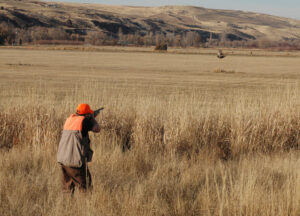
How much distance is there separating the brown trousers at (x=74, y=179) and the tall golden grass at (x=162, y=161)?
18 cm

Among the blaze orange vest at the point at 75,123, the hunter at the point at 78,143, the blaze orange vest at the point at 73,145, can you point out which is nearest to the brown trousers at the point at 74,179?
the hunter at the point at 78,143

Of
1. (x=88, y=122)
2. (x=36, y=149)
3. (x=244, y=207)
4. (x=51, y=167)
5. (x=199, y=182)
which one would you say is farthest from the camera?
(x=36, y=149)

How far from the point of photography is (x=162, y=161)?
921 cm

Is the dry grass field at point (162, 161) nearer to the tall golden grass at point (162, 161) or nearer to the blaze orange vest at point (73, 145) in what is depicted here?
the tall golden grass at point (162, 161)

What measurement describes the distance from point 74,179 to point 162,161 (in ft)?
9.70

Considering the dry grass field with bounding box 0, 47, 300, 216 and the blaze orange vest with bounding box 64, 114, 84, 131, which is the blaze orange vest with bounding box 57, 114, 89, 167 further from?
the dry grass field with bounding box 0, 47, 300, 216

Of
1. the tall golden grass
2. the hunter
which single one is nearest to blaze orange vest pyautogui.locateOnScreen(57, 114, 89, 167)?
the hunter

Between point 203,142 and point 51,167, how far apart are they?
431 centimetres

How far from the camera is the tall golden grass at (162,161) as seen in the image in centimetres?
609

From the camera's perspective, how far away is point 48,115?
438 inches

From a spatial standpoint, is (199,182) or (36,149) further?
(36,149)

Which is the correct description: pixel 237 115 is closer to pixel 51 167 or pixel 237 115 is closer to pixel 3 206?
pixel 51 167

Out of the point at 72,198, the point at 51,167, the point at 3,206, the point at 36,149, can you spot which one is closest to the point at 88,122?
the point at 72,198

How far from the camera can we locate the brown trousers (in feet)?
21.5
